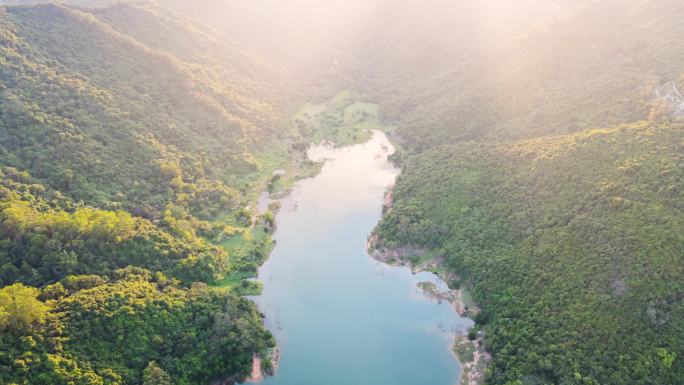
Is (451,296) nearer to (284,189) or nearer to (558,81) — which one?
(284,189)

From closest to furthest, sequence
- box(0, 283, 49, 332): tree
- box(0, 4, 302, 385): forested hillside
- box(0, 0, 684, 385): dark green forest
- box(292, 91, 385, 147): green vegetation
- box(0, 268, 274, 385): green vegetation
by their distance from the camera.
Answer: box(0, 268, 274, 385): green vegetation
box(0, 283, 49, 332): tree
box(0, 4, 302, 385): forested hillside
box(0, 0, 684, 385): dark green forest
box(292, 91, 385, 147): green vegetation

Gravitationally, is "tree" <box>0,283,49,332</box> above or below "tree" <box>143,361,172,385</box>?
above

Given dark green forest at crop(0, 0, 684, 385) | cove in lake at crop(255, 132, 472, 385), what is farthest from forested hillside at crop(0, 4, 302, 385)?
cove in lake at crop(255, 132, 472, 385)

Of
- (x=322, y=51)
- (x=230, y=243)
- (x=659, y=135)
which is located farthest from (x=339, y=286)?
(x=322, y=51)

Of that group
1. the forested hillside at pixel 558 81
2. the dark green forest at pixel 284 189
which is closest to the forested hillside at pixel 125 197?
the dark green forest at pixel 284 189

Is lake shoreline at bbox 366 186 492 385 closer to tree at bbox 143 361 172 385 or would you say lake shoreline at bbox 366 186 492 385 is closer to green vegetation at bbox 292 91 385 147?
green vegetation at bbox 292 91 385 147

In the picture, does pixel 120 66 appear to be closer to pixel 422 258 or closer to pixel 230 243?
pixel 230 243
